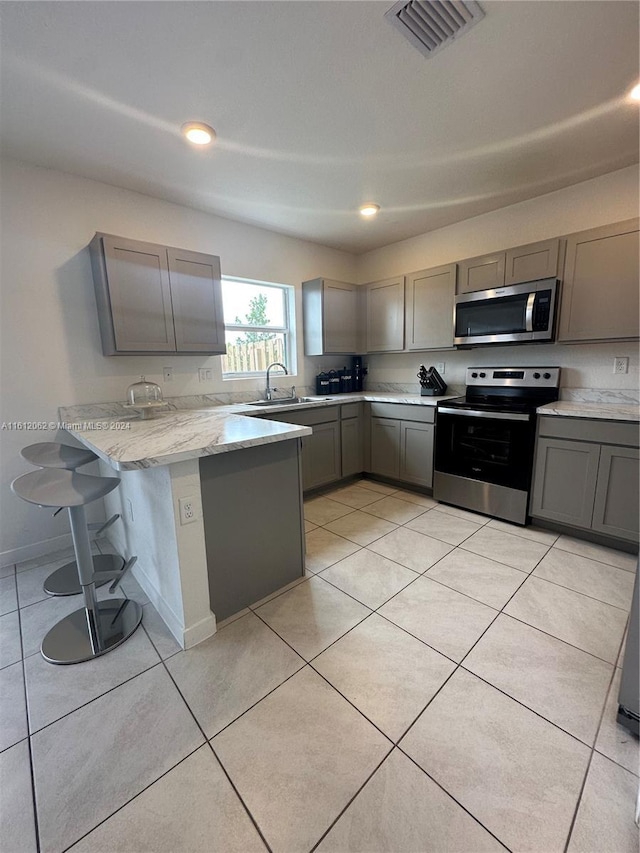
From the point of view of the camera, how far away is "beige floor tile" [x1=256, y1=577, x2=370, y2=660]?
1611mm

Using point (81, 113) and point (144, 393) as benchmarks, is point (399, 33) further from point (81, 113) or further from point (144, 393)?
point (144, 393)

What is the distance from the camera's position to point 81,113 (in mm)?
1803

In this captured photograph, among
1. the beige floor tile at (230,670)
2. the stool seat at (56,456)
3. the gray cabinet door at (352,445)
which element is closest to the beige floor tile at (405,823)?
the beige floor tile at (230,670)

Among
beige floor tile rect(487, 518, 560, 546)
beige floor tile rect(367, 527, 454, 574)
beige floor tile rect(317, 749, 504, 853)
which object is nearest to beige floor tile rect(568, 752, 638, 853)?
beige floor tile rect(317, 749, 504, 853)

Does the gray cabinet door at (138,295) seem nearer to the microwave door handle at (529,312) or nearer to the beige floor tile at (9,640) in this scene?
the beige floor tile at (9,640)

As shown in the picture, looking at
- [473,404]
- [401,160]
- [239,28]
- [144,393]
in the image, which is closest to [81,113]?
[239,28]

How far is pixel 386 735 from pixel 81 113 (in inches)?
122

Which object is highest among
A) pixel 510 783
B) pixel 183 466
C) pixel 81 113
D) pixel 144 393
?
pixel 81 113

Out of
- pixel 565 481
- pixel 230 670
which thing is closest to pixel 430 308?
pixel 565 481

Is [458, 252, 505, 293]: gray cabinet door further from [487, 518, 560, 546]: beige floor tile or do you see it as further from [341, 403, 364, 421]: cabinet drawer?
[487, 518, 560, 546]: beige floor tile

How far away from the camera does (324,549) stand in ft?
7.93

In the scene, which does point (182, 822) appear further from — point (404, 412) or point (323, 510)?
point (404, 412)

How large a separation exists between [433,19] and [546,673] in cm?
264

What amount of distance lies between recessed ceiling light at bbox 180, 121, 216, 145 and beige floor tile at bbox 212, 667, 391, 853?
9.09 ft
